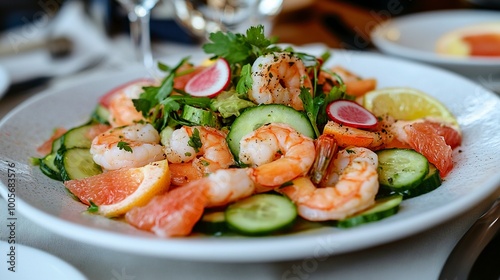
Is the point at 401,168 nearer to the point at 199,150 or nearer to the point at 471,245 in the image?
the point at 471,245

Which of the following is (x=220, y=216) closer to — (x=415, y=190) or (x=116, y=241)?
(x=116, y=241)

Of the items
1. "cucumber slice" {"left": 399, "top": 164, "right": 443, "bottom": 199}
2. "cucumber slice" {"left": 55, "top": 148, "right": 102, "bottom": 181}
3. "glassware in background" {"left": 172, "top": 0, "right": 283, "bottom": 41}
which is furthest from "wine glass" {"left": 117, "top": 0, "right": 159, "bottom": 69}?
"cucumber slice" {"left": 399, "top": 164, "right": 443, "bottom": 199}

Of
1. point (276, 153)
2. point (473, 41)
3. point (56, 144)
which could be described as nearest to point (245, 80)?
point (276, 153)

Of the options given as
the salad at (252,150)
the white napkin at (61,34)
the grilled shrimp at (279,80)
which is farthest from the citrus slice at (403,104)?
the white napkin at (61,34)

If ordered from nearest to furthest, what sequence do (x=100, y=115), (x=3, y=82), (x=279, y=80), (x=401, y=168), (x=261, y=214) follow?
(x=261, y=214), (x=401, y=168), (x=279, y=80), (x=100, y=115), (x=3, y=82)

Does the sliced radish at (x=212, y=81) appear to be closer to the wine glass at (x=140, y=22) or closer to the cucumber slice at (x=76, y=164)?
the cucumber slice at (x=76, y=164)

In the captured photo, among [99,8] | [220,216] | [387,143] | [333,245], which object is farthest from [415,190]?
[99,8]
